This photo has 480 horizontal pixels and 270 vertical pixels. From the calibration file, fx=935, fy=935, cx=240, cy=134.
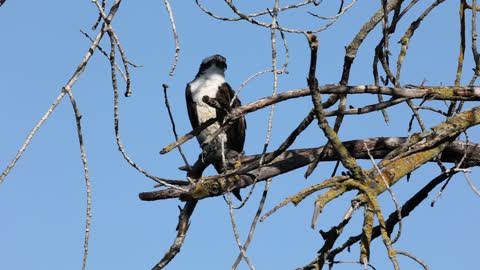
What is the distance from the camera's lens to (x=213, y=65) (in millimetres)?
9070

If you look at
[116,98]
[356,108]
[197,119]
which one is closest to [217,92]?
[197,119]

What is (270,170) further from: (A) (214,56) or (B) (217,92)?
(A) (214,56)

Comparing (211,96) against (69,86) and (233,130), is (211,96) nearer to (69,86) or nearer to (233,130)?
(233,130)

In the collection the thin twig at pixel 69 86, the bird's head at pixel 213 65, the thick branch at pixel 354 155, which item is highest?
the bird's head at pixel 213 65

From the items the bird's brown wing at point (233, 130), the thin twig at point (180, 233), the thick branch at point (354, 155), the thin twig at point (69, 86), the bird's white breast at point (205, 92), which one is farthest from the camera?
the bird's brown wing at point (233, 130)

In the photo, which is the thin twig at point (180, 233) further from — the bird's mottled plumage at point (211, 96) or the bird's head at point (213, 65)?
the bird's head at point (213, 65)

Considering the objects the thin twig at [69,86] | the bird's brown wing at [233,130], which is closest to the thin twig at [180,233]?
the thin twig at [69,86]

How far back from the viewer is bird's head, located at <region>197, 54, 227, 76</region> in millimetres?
9047

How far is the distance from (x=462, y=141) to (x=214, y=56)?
4930 mm

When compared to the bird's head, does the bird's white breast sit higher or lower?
lower

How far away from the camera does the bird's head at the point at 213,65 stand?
905cm

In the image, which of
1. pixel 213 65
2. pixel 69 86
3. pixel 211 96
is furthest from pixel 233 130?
pixel 69 86

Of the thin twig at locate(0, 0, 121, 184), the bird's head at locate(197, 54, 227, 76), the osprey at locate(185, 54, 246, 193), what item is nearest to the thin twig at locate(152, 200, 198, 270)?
the thin twig at locate(0, 0, 121, 184)

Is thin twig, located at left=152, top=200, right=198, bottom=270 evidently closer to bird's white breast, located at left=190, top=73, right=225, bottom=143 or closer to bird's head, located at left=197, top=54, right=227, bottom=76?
bird's white breast, located at left=190, top=73, right=225, bottom=143
